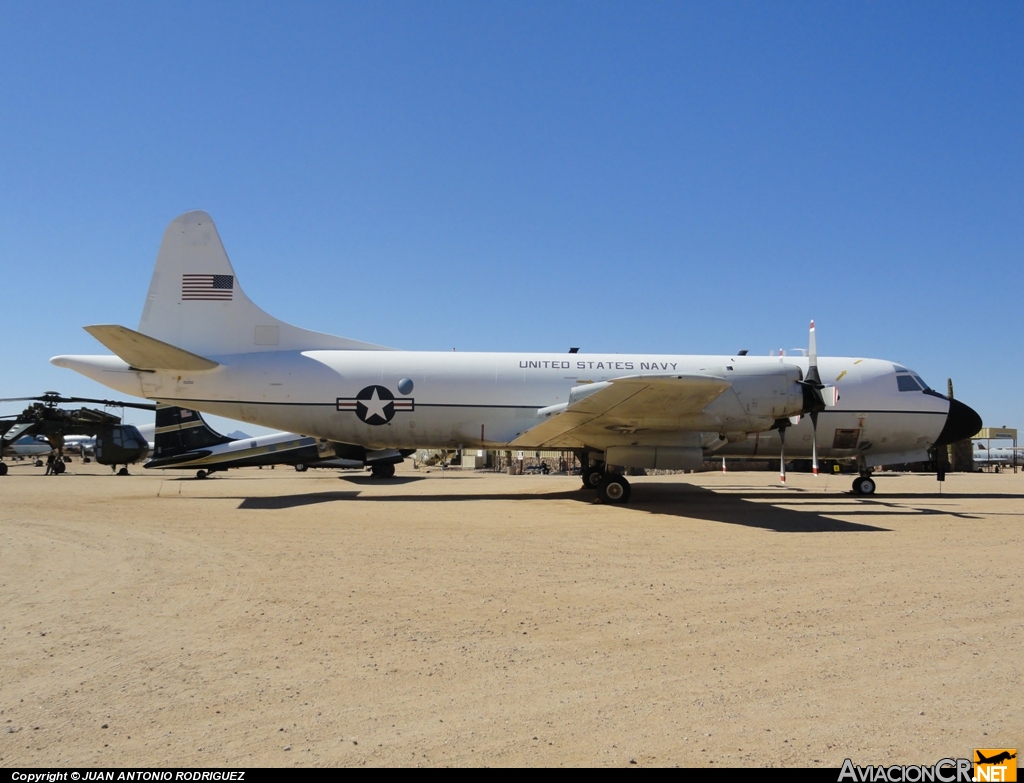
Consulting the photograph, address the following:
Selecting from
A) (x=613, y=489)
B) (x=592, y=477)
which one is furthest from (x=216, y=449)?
(x=613, y=489)

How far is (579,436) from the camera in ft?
51.0

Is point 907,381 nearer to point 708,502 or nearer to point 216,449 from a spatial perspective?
point 708,502

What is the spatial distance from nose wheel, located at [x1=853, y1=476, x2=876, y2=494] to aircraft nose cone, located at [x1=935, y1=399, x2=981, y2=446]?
1.97 metres

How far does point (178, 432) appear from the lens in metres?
24.5

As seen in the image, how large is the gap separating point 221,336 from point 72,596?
11133 millimetres

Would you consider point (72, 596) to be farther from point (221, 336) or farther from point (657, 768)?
point (221, 336)

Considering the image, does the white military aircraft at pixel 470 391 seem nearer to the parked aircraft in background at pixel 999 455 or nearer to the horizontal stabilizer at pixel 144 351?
the horizontal stabilizer at pixel 144 351

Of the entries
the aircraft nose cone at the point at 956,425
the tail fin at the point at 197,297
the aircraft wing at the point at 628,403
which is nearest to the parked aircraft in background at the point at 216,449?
the tail fin at the point at 197,297

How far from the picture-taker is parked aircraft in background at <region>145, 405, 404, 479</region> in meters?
23.9

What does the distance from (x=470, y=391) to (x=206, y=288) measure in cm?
670

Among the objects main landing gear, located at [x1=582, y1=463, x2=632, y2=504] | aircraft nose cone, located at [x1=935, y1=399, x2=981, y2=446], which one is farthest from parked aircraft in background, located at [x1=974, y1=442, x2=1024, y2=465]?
main landing gear, located at [x1=582, y1=463, x2=632, y2=504]

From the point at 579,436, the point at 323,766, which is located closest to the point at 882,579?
the point at 323,766

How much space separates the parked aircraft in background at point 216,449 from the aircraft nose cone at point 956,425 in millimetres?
18039

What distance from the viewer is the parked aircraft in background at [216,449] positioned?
23.9 metres
